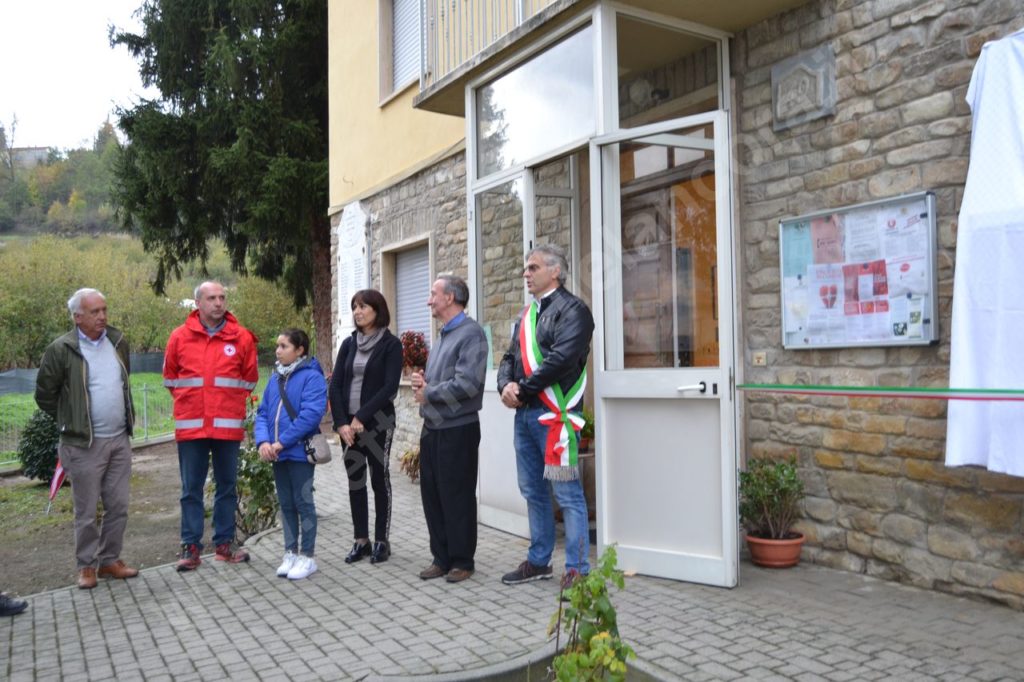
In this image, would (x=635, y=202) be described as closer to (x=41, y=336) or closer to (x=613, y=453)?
(x=613, y=453)

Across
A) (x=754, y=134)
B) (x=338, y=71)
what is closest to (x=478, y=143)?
(x=754, y=134)

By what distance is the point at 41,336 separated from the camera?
43938mm

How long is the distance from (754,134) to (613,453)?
2.30 meters

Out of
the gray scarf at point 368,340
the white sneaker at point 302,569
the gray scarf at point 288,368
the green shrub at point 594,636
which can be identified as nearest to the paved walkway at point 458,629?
the white sneaker at point 302,569

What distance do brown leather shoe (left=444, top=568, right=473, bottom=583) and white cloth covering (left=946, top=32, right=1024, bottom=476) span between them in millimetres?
2787

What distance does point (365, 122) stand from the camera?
1155cm

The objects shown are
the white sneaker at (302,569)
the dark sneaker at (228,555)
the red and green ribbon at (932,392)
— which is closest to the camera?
the red and green ribbon at (932,392)

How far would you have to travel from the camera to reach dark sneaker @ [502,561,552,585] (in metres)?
5.10

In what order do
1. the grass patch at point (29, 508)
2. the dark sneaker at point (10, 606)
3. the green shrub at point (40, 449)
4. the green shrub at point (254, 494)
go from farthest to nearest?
the green shrub at point (40, 449), the grass patch at point (29, 508), the green shrub at point (254, 494), the dark sneaker at point (10, 606)

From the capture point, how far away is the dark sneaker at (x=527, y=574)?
5.10 metres

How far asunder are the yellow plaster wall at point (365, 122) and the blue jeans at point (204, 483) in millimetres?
4533

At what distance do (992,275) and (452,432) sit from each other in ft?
9.96

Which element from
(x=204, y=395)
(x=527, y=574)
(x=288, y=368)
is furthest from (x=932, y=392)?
(x=204, y=395)

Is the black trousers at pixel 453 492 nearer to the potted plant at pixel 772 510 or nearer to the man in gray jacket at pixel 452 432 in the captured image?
the man in gray jacket at pixel 452 432
